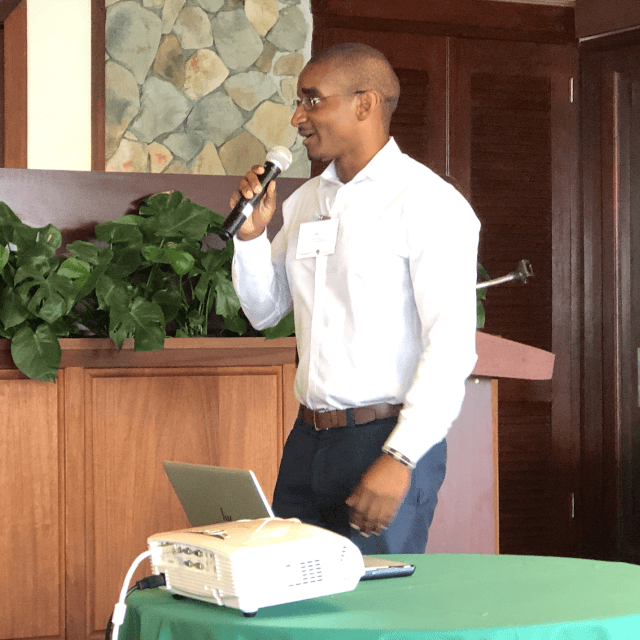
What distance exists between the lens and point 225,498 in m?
1.23

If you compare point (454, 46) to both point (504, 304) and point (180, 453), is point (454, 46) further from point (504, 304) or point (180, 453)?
point (180, 453)

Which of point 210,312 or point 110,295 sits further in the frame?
point 210,312

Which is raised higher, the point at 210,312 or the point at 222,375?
the point at 210,312

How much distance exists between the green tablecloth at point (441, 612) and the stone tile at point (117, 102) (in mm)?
3251

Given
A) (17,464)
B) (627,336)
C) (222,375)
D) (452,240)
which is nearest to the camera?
(452,240)

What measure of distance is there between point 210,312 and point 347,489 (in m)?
1.20

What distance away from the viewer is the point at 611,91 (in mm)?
4316

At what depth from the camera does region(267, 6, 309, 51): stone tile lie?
4.25 metres

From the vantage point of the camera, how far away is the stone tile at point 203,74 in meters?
4.18

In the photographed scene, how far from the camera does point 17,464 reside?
229cm

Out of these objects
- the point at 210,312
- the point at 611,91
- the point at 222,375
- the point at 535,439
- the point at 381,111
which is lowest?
the point at 535,439

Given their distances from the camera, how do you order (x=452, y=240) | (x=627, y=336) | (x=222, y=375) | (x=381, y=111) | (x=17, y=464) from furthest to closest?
1. (x=627, y=336)
2. (x=222, y=375)
3. (x=17, y=464)
4. (x=381, y=111)
5. (x=452, y=240)

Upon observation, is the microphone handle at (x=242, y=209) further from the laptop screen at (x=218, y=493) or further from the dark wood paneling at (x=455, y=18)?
the dark wood paneling at (x=455, y=18)

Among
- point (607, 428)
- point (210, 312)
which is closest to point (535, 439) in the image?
point (607, 428)
